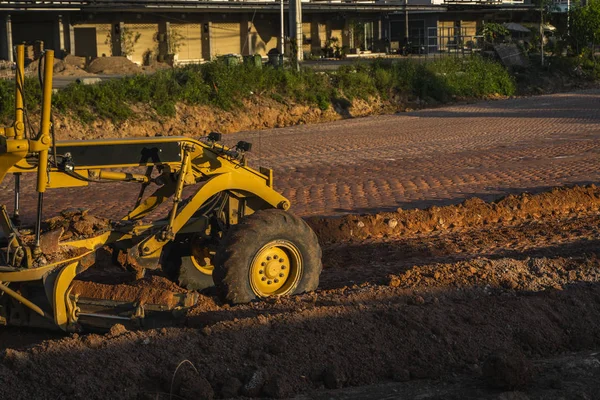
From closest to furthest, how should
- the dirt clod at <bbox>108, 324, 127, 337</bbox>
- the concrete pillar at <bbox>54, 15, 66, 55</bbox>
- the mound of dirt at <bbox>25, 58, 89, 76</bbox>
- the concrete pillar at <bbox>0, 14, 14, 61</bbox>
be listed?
the dirt clod at <bbox>108, 324, 127, 337</bbox> < the mound of dirt at <bbox>25, 58, 89, 76</bbox> < the concrete pillar at <bbox>0, 14, 14, 61</bbox> < the concrete pillar at <bbox>54, 15, 66, 55</bbox>

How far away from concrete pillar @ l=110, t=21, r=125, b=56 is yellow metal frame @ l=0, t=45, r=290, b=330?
1674 inches

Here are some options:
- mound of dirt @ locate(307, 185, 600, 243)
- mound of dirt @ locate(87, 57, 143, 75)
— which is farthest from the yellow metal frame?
mound of dirt @ locate(87, 57, 143, 75)

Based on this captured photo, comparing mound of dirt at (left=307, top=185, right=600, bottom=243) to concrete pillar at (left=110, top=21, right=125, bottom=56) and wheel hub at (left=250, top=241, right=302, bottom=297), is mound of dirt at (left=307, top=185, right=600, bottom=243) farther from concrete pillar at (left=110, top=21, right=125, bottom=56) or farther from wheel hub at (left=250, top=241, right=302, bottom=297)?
concrete pillar at (left=110, top=21, right=125, bottom=56)

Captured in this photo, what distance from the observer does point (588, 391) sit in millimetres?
6484

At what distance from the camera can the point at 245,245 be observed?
27.2ft

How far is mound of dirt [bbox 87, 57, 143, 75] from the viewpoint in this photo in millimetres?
43875

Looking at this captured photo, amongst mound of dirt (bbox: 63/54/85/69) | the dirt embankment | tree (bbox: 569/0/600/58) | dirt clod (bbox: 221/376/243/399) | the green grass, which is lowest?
dirt clod (bbox: 221/376/243/399)

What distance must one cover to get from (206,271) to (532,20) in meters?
62.0

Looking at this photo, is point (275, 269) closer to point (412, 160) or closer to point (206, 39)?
point (412, 160)

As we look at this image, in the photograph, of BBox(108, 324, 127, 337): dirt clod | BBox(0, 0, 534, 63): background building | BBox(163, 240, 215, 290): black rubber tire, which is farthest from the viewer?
BBox(0, 0, 534, 63): background building

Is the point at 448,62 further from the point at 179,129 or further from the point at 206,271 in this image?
the point at 206,271

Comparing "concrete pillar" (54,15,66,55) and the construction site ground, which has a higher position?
"concrete pillar" (54,15,66,55)

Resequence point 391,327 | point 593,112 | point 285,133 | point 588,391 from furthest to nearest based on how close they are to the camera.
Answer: point 593,112 < point 285,133 < point 391,327 < point 588,391

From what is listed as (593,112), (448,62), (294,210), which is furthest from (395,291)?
(448,62)
